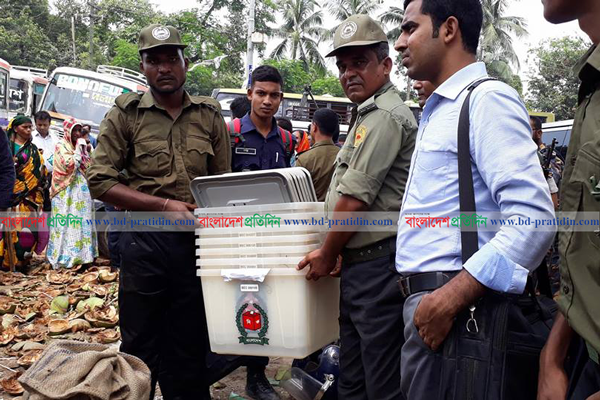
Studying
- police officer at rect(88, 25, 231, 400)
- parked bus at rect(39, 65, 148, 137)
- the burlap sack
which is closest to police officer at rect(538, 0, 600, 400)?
the burlap sack

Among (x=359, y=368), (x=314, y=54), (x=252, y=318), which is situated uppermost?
(x=314, y=54)

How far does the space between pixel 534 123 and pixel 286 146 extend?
3657 millimetres

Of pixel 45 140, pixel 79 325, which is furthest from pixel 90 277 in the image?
pixel 45 140

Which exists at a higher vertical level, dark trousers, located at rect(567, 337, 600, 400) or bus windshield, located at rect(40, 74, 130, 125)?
bus windshield, located at rect(40, 74, 130, 125)

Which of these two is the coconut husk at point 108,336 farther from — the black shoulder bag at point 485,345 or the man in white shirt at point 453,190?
the black shoulder bag at point 485,345

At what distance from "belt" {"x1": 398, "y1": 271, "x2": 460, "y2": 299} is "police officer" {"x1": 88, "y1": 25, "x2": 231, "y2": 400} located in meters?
1.38

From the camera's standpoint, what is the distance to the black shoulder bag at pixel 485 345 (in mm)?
1460

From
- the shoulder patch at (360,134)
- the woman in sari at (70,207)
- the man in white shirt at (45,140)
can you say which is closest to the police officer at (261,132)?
the shoulder patch at (360,134)

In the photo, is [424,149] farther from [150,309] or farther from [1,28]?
[1,28]

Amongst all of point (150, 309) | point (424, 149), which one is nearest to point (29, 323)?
point (150, 309)

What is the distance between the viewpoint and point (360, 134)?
92.7 inches

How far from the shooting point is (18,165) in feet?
22.8

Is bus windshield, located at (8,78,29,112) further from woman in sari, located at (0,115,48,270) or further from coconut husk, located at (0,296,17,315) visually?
coconut husk, located at (0,296,17,315)

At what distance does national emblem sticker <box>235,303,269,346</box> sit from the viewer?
2322mm
